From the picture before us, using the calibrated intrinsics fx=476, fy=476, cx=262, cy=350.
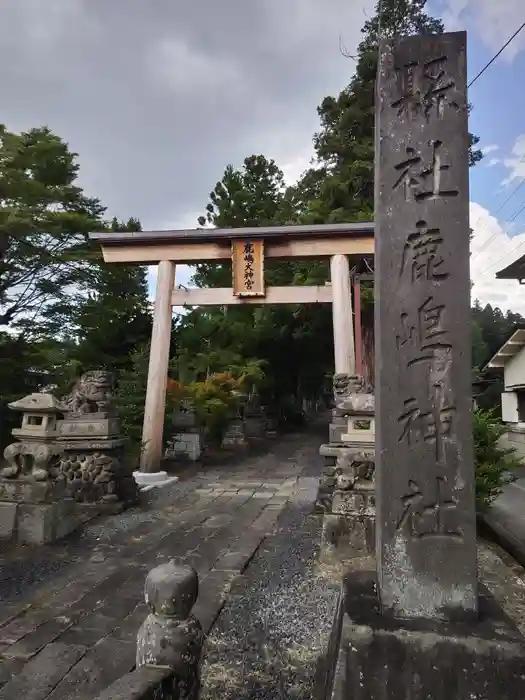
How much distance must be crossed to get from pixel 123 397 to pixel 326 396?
106ft

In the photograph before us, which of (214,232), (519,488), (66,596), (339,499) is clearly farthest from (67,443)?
(519,488)

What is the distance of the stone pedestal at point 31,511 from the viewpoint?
5484mm

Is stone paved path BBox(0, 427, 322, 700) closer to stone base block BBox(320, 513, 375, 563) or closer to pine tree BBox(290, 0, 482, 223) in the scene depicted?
stone base block BBox(320, 513, 375, 563)

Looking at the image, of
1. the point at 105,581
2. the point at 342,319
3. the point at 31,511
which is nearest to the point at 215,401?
the point at 342,319

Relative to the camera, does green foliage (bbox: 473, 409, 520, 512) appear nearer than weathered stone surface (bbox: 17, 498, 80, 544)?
No

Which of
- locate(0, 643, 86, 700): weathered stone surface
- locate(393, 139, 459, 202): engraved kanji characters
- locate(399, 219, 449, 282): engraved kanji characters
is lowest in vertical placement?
locate(0, 643, 86, 700): weathered stone surface

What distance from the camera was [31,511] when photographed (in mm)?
5520

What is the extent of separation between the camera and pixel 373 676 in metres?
1.91

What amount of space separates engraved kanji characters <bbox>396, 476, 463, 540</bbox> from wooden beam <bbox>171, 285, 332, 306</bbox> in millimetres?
8908

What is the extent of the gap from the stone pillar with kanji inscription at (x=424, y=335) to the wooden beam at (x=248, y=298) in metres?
8.52

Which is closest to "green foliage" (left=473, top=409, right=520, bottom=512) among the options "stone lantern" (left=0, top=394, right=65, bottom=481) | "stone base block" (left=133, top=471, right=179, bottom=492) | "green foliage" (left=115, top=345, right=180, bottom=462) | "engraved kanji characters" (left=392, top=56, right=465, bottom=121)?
"engraved kanji characters" (left=392, top=56, right=465, bottom=121)

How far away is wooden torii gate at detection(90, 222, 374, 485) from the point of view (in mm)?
10344

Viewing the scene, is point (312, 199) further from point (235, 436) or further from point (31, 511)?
point (31, 511)

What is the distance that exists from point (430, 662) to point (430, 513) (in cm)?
57
